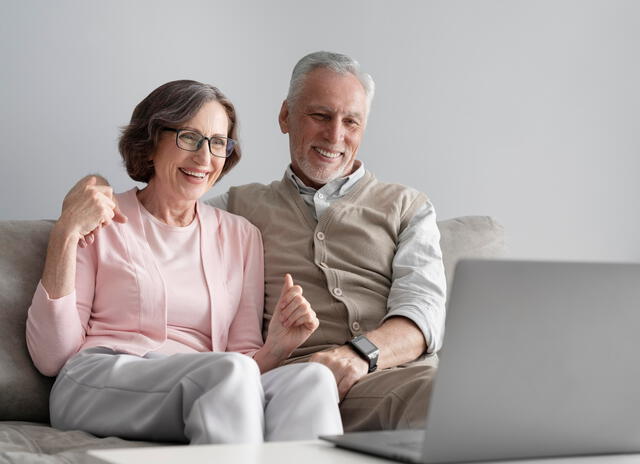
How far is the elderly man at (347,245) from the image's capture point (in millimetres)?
1983

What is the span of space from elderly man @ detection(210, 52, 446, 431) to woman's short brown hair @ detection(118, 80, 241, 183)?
0.31 m

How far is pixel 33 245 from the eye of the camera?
1982 millimetres

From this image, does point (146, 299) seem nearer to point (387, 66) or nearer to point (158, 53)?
point (158, 53)

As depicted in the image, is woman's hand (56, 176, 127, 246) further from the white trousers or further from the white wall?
the white wall

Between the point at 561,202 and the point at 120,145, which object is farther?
the point at 561,202

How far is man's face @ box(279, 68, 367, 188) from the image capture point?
7.65 feet

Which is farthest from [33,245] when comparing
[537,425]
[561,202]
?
[561,202]

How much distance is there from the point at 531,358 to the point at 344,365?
0.99 metres

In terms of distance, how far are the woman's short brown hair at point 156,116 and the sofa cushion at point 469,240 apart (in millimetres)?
751

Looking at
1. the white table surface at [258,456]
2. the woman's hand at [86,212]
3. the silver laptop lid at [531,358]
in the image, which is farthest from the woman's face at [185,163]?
the silver laptop lid at [531,358]

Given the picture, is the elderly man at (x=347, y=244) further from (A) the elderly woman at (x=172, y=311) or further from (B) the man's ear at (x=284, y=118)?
(A) the elderly woman at (x=172, y=311)

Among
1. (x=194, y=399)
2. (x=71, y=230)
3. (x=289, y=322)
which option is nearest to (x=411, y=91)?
(x=289, y=322)

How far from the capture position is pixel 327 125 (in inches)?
92.2

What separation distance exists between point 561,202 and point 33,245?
6.64ft
